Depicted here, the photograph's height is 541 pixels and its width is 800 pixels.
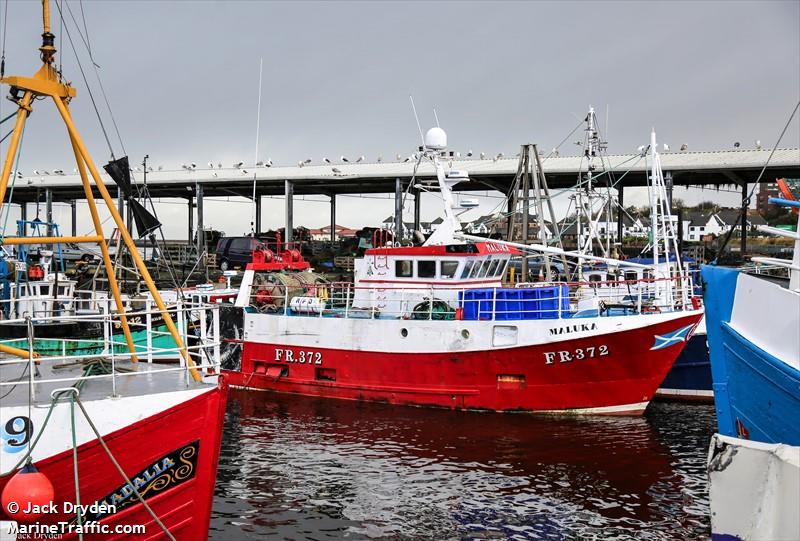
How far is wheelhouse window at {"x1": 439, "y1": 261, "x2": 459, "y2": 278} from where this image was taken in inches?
742

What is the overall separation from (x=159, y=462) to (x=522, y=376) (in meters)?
11.0

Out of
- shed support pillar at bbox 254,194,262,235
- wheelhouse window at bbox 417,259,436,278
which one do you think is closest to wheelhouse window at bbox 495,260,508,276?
wheelhouse window at bbox 417,259,436,278

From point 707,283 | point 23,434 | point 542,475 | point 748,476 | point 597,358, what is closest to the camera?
point 748,476

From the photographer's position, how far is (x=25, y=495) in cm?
643

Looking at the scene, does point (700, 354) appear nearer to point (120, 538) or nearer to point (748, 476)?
point (748, 476)

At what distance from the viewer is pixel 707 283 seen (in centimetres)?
998

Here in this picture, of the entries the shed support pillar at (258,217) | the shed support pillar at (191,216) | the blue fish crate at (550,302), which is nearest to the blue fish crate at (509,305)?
the blue fish crate at (550,302)

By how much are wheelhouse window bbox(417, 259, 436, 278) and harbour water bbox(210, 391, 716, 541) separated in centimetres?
386

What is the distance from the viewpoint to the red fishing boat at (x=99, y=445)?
674cm

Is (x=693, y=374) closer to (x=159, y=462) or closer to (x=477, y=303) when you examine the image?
(x=477, y=303)

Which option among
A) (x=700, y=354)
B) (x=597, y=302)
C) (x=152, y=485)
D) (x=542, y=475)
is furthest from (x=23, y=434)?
(x=700, y=354)

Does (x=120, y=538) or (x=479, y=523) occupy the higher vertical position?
(x=120, y=538)

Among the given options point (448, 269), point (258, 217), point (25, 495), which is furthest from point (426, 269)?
point (258, 217)

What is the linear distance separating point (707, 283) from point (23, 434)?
910cm
